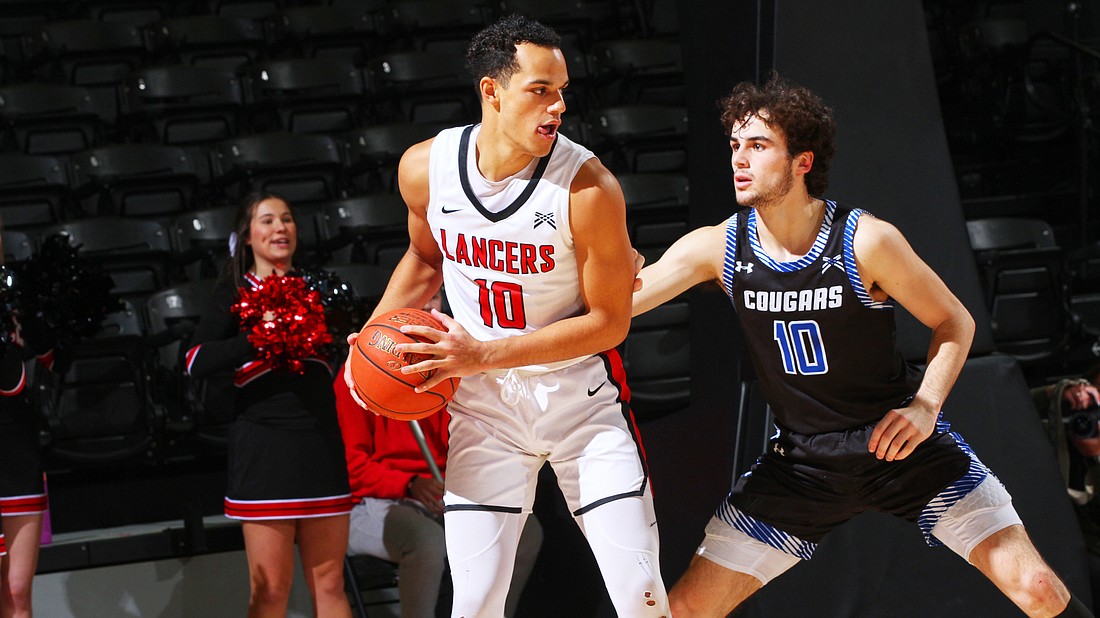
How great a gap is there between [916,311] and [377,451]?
2.19 meters

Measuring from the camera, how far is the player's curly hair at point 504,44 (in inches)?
113

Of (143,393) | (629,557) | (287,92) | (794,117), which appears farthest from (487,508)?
(287,92)

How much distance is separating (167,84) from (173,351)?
8.41ft

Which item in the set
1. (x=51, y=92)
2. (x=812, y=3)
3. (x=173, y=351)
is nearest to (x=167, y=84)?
(x=51, y=92)

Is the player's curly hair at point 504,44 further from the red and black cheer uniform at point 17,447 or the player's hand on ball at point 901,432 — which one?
the red and black cheer uniform at point 17,447

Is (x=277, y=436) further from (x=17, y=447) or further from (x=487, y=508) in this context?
(x=487, y=508)

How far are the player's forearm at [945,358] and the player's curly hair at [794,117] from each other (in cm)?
54

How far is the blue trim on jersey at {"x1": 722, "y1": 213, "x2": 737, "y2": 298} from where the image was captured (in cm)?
338

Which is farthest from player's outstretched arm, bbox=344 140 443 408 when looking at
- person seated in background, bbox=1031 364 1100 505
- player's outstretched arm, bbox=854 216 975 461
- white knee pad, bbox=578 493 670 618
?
person seated in background, bbox=1031 364 1100 505

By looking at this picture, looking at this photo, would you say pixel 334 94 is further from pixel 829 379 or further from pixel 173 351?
pixel 829 379

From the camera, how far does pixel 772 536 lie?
3262 mm

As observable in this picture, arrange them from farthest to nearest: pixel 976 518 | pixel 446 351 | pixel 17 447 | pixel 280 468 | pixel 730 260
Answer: pixel 17 447 < pixel 280 468 < pixel 730 260 < pixel 976 518 < pixel 446 351

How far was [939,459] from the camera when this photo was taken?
3246 millimetres

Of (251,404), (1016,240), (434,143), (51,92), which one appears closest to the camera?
(434,143)
